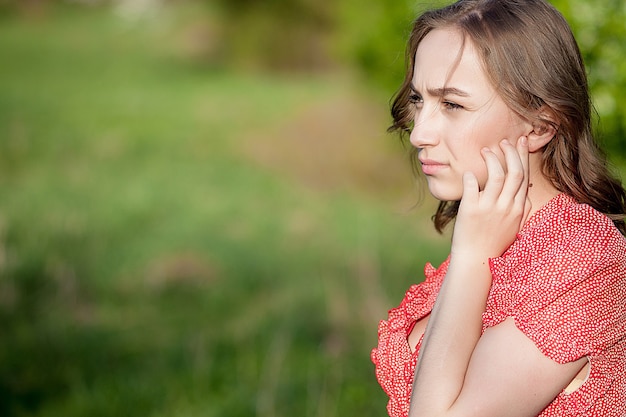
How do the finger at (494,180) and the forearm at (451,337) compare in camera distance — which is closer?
the forearm at (451,337)

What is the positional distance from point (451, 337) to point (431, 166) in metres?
0.40

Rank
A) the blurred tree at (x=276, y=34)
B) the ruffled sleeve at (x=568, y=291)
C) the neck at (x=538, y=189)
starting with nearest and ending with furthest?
the ruffled sleeve at (x=568, y=291)
the neck at (x=538, y=189)
the blurred tree at (x=276, y=34)

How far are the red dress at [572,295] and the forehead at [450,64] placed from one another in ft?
1.07

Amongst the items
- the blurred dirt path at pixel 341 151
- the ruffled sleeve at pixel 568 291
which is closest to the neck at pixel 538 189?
the ruffled sleeve at pixel 568 291

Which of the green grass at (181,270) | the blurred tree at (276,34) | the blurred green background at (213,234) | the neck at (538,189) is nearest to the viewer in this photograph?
the neck at (538,189)

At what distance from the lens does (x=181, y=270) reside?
7.46m

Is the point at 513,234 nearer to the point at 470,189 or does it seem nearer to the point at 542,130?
the point at 470,189

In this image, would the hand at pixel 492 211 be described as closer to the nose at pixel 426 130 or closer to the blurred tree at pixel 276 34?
the nose at pixel 426 130

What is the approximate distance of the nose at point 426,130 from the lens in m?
1.88

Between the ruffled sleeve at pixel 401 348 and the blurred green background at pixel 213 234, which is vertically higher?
the ruffled sleeve at pixel 401 348

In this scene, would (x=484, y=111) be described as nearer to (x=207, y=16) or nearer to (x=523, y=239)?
(x=523, y=239)

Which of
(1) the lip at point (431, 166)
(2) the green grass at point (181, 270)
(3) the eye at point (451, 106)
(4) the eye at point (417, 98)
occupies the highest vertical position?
(3) the eye at point (451, 106)

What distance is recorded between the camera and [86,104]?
16.0 m

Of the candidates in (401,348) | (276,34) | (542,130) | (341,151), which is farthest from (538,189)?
(276,34)
